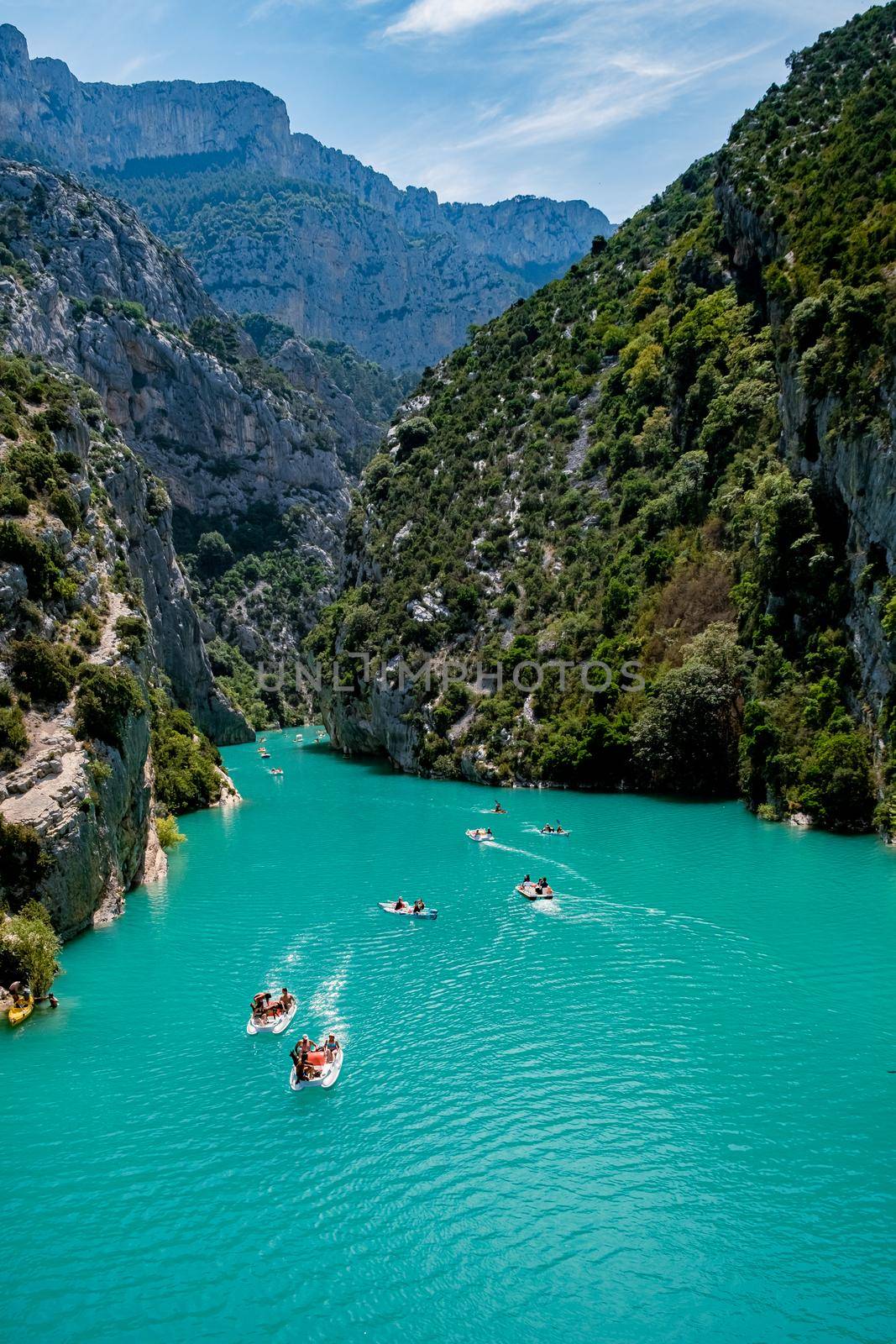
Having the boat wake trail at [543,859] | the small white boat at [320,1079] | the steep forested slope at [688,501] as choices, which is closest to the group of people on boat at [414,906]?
the boat wake trail at [543,859]

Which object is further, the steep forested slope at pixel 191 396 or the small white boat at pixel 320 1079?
the steep forested slope at pixel 191 396

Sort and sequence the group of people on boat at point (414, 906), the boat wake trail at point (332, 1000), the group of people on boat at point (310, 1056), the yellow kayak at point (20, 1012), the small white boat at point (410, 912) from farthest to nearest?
the group of people on boat at point (414, 906) < the small white boat at point (410, 912) < the boat wake trail at point (332, 1000) < the yellow kayak at point (20, 1012) < the group of people on boat at point (310, 1056)

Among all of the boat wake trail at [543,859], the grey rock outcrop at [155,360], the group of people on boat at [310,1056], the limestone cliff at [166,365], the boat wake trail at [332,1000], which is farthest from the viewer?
the grey rock outcrop at [155,360]

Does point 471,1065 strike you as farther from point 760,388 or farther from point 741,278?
point 741,278

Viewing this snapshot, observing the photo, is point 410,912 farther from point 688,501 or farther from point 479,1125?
point 688,501

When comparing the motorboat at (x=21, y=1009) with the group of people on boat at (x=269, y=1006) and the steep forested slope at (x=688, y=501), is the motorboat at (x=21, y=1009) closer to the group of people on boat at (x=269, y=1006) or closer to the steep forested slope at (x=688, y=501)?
the group of people on boat at (x=269, y=1006)

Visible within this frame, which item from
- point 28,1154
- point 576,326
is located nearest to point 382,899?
point 28,1154

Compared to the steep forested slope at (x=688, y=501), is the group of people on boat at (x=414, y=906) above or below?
below
